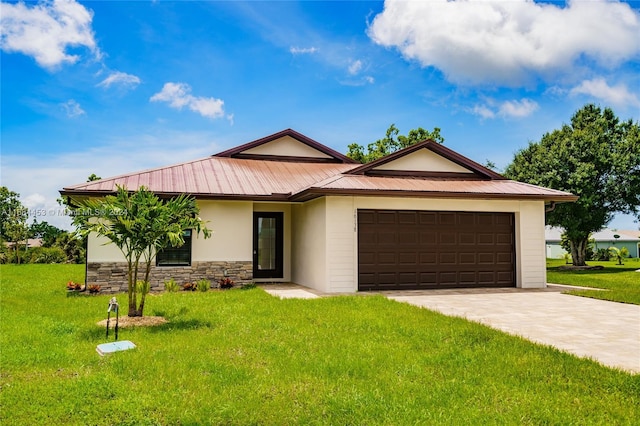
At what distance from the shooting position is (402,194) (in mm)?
12641

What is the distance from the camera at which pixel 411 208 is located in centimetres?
1338

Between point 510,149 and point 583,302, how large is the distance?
19522 millimetres

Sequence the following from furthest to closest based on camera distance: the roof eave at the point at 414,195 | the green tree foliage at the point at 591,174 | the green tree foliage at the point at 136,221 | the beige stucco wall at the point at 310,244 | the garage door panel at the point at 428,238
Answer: the green tree foliage at the point at 591,174, the garage door panel at the point at 428,238, the beige stucco wall at the point at 310,244, the roof eave at the point at 414,195, the green tree foliage at the point at 136,221

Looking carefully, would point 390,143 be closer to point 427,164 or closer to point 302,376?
point 427,164

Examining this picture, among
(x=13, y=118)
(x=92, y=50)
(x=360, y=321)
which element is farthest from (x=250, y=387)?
(x=13, y=118)

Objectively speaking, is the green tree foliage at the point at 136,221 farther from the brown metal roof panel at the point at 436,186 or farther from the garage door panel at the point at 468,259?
the garage door panel at the point at 468,259

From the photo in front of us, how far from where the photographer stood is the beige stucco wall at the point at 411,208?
12.6 m

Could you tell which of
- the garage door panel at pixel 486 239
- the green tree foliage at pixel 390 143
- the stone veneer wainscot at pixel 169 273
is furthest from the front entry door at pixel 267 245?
the green tree foliage at pixel 390 143

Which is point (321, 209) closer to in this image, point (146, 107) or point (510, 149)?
point (146, 107)

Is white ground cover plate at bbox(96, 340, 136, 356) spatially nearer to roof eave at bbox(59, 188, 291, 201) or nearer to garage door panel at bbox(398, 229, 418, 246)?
roof eave at bbox(59, 188, 291, 201)

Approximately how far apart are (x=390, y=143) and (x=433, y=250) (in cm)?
2564

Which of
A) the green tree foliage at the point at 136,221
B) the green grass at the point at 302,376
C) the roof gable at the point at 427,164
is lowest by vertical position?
the green grass at the point at 302,376

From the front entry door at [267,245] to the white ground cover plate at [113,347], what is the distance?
9137mm

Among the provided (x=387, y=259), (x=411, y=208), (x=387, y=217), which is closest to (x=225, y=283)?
(x=387, y=259)
